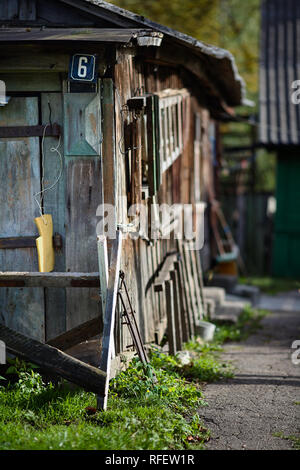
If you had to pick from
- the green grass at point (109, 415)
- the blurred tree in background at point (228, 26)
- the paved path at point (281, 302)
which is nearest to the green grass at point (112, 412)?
the green grass at point (109, 415)

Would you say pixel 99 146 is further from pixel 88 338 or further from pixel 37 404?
pixel 37 404

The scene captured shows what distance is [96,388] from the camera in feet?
15.0

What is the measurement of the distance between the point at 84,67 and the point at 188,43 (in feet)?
4.97

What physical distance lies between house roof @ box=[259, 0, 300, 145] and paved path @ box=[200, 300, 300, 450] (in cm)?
632

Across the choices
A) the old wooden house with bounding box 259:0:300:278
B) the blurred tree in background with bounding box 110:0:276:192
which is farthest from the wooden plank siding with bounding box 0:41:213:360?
the blurred tree in background with bounding box 110:0:276:192

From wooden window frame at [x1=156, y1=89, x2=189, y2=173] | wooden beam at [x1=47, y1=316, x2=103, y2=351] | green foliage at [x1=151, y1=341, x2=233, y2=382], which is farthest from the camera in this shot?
wooden window frame at [x1=156, y1=89, x2=189, y2=173]

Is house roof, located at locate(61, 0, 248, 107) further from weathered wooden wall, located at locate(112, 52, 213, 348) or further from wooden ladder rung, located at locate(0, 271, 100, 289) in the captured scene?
wooden ladder rung, located at locate(0, 271, 100, 289)

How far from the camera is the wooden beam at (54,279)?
16.5 ft

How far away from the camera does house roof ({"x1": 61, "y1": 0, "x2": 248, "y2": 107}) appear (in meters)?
5.67

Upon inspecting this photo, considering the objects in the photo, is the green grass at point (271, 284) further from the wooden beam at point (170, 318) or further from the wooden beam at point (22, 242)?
the wooden beam at point (22, 242)

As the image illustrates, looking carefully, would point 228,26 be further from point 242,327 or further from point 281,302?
point 242,327

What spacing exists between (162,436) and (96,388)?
2.03 feet

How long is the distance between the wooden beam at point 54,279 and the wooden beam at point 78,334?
0.44 m

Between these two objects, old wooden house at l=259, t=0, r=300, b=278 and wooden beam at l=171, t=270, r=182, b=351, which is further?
old wooden house at l=259, t=0, r=300, b=278
